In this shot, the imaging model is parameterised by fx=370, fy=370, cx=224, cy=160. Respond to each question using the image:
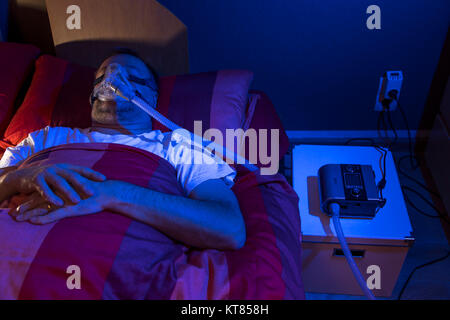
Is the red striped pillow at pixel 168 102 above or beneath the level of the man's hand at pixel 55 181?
above

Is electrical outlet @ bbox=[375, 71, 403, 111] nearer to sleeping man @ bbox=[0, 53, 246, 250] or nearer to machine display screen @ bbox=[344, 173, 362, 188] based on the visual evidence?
machine display screen @ bbox=[344, 173, 362, 188]

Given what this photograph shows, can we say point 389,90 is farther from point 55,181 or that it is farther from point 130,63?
point 55,181

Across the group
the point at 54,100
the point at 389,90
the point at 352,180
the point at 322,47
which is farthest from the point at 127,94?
the point at 389,90

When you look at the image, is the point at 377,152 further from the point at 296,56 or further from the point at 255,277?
the point at 255,277

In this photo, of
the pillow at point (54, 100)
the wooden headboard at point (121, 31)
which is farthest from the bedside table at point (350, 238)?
the pillow at point (54, 100)

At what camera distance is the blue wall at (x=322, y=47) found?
1.72 metres

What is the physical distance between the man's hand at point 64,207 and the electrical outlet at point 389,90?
57.9 inches

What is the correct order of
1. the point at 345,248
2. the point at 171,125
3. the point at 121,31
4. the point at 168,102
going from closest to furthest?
the point at 345,248, the point at 171,125, the point at 168,102, the point at 121,31

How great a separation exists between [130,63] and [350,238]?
1057mm

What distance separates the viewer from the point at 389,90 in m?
1.90

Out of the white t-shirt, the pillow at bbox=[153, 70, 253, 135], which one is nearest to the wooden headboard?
the pillow at bbox=[153, 70, 253, 135]

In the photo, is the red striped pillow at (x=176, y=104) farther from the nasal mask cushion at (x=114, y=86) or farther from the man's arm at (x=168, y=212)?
the man's arm at (x=168, y=212)

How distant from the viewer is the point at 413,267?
1606 millimetres
